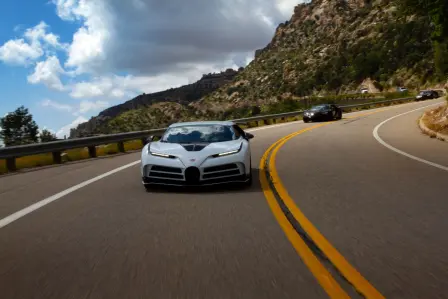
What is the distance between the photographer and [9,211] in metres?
7.56

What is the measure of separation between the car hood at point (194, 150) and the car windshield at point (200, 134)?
0.36m

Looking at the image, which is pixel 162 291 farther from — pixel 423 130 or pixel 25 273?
pixel 423 130

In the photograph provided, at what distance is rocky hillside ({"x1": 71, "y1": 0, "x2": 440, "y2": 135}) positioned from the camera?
373 feet

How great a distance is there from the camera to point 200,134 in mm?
9781

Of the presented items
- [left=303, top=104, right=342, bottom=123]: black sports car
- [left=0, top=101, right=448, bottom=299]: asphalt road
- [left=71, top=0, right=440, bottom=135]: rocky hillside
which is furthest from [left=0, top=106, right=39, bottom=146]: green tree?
[left=0, top=101, right=448, bottom=299]: asphalt road

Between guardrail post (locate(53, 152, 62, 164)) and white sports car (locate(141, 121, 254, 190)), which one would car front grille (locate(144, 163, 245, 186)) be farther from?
guardrail post (locate(53, 152, 62, 164))

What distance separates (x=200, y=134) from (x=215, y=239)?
4.52 meters

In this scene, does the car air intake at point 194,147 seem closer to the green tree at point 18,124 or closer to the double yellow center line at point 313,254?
the double yellow center line at point 313,254

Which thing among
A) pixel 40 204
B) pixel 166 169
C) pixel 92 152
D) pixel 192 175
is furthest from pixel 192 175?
pixel 92 152

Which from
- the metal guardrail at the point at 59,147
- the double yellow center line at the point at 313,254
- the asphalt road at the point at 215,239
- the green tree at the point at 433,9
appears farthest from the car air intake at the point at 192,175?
the green tree at the point at 433,9

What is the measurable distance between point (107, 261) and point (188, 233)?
127 centimetres

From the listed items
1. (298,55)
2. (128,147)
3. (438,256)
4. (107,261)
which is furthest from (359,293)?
(298,55)

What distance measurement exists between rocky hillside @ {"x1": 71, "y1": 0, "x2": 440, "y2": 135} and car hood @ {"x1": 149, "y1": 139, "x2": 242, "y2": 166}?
252 feet

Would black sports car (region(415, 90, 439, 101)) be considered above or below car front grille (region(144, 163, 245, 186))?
below
